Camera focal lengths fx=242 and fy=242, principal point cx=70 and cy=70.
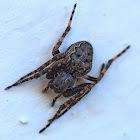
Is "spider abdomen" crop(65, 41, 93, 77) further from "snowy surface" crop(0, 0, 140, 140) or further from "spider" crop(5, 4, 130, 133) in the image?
"snowy surface" crop(0, 0, 140, 140)

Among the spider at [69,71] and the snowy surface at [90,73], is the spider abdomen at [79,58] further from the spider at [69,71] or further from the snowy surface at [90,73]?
the snowy surface at [90,73]

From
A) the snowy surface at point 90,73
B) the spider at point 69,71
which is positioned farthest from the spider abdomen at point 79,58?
the snowy surface at point 90,73

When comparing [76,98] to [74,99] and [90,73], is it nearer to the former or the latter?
[74,99]

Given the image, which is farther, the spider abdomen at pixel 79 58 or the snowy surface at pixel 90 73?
the snowy surface at pixel 90 73

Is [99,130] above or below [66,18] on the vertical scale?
below

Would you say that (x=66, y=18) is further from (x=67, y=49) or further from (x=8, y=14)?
(x=8, y=14)

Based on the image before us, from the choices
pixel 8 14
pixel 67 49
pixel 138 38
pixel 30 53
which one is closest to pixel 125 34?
pixel 138 38
